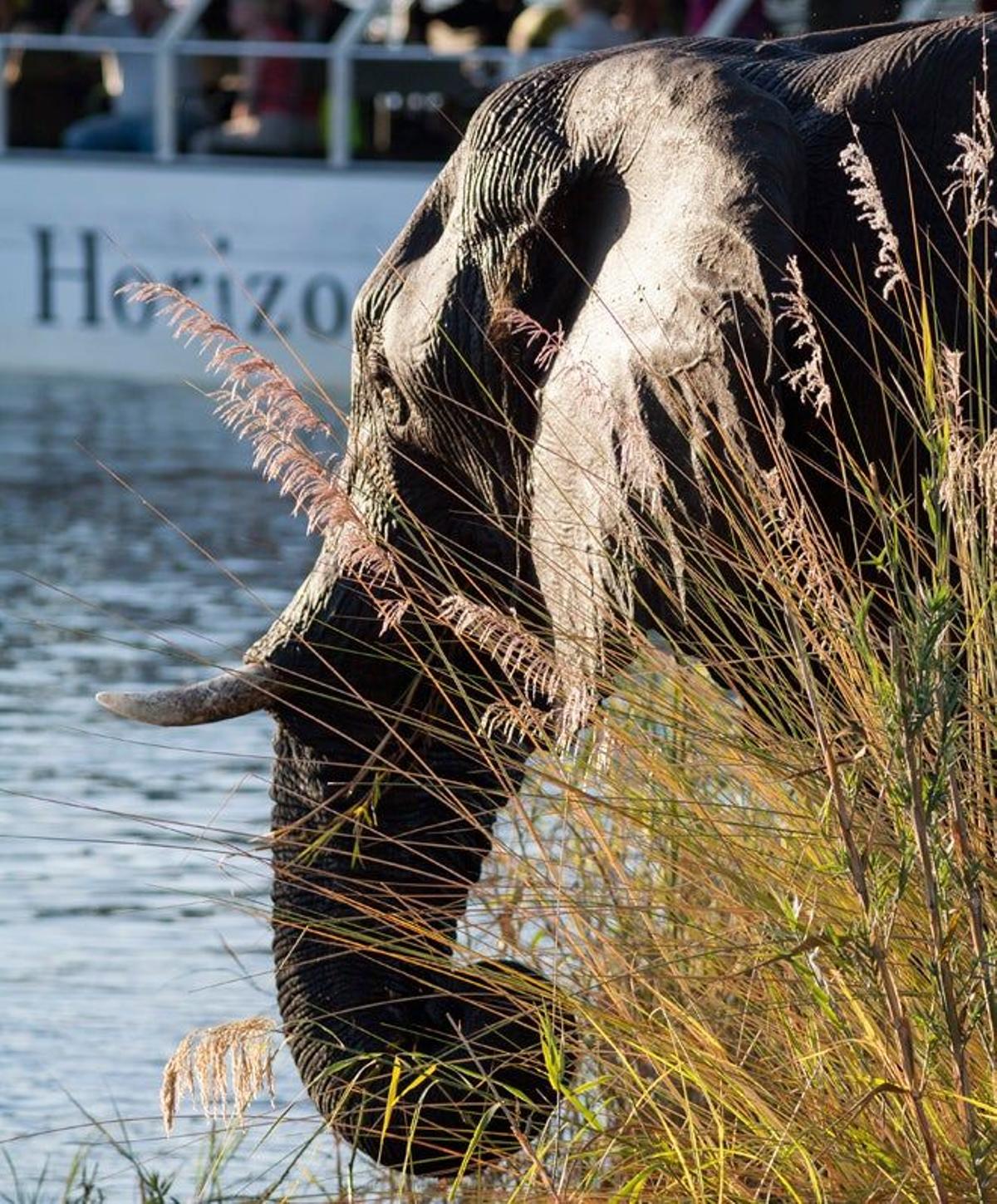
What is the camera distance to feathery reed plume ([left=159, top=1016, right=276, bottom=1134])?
3664 millimetres

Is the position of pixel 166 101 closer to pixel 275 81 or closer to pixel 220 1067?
pixel 275 81

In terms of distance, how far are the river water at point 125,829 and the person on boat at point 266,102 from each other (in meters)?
6.83

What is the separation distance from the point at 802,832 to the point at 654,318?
28.8 inches

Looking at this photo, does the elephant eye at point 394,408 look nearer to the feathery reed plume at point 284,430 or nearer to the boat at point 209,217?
the feathery reed plume at point 284,430

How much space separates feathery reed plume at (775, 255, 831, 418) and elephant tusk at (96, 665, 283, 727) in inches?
37.3

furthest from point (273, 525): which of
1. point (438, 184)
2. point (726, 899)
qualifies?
point (726, 899)

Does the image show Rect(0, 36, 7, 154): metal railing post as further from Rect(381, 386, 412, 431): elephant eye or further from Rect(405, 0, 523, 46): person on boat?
Rect(381, 386, 412, 431): elephant eye

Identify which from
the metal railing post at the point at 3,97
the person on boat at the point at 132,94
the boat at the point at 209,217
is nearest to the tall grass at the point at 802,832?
the boat at the point at 209,217

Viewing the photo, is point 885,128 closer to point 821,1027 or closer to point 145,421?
point 821,1027

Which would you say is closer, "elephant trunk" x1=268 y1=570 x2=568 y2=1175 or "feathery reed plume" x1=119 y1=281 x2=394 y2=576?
"feathery reed plume" x1=119 y1=281 x2=394 y2=576

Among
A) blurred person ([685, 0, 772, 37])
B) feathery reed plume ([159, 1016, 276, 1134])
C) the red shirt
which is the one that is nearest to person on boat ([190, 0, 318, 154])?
the red shirt

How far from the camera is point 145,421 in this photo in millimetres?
18219

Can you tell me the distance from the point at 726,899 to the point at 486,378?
103 cm

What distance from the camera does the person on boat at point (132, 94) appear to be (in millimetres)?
21938
